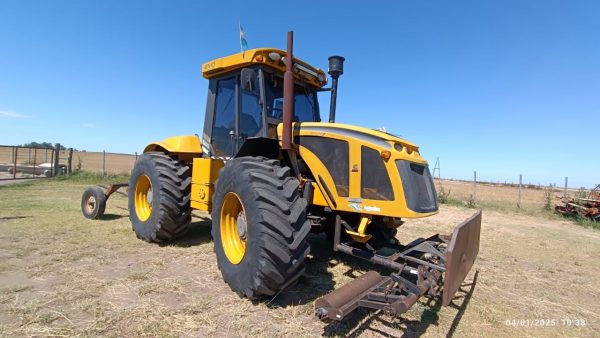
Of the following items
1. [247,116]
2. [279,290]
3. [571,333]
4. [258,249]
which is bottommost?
[571,333]

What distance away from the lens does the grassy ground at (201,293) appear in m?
3.09

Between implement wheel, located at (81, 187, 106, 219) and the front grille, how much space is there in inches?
248

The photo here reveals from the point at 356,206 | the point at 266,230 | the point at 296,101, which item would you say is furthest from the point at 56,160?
the point at 356,206

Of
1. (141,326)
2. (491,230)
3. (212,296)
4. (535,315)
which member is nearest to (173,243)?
(212,296)

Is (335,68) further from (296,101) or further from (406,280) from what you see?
(406,280)

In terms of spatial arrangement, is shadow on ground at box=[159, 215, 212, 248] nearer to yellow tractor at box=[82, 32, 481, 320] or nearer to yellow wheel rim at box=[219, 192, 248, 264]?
yellow tractor at box=[82, 32, 481, 320]

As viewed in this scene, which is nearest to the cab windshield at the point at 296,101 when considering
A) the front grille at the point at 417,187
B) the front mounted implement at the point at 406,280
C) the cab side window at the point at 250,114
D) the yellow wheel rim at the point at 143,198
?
the cab side window at the point at 250,114

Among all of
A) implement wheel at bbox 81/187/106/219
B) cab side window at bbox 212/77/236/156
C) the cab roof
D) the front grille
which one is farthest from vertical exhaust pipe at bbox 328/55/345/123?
implement wheel at bbox 81/187/106/219

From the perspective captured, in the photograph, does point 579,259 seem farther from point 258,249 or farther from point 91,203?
point 91,203

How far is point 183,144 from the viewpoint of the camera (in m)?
5.68

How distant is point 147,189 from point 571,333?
616 centimetres

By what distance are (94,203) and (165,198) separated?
10.7 ft

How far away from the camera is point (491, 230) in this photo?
945 cm

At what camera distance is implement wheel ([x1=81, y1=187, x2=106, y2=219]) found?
285 inches
